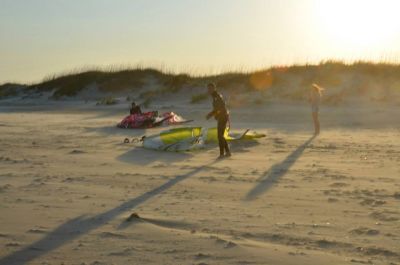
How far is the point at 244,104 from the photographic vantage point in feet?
77.7

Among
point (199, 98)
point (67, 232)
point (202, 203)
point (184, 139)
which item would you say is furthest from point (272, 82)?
point (67, 232)

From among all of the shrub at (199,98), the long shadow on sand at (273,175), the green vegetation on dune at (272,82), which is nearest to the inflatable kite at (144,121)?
the green vegetation on dune at (272,82)

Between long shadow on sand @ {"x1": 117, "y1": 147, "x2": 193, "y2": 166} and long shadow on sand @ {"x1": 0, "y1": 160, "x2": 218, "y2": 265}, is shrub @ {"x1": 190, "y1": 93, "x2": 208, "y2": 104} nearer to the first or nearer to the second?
long shadow on sand @ {"x1": 117, "y1": 147, "x2": 193, "y2": 166}

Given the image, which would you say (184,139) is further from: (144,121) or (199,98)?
(199,98)

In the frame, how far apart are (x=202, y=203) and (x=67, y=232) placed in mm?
1912

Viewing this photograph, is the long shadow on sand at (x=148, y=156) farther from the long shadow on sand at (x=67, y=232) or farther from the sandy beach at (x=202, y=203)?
the long shadow on sand at (x=67, y=232)

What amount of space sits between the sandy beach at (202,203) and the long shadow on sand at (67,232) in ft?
0.04

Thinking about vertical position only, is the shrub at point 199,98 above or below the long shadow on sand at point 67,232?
above

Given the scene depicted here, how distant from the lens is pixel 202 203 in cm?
745

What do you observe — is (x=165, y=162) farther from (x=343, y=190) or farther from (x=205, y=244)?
(x=205, y=244)

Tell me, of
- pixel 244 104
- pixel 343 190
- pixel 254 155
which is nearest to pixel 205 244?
pixel 343 190

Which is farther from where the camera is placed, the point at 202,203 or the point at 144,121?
the point at 144,121

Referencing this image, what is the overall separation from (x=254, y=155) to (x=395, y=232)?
19.1 feet

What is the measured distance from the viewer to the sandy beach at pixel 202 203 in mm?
5512
